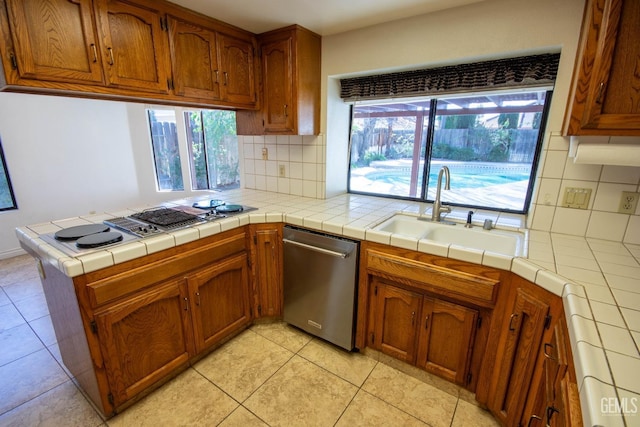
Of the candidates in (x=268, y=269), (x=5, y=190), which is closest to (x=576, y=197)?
(x=268, y=269)

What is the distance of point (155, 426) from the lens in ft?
4.60

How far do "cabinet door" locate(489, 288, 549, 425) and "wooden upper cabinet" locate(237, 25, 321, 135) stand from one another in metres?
1.70

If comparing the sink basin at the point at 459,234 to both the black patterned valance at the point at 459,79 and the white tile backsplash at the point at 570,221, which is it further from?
the black patterned valance at the point at 459,79

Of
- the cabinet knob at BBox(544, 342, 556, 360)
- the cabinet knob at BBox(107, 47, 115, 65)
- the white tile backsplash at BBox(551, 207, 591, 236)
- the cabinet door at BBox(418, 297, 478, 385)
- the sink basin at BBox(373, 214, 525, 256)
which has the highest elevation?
the cabinet knob at BBox(107, 47, 115, 65)

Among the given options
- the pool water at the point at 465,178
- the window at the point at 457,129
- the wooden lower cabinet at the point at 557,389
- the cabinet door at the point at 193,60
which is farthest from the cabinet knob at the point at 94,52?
the wooden lower cabinet at the point at 557,389

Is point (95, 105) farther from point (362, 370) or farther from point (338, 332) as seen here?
point (362, 370)

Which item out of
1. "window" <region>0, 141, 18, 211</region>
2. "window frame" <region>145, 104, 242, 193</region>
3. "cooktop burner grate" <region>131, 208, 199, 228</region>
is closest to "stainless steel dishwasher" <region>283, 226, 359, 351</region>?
"cooktop burner grate" <region>131, 208, 199, 228</region>

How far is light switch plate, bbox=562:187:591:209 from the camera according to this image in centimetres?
152

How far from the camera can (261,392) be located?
160 cm

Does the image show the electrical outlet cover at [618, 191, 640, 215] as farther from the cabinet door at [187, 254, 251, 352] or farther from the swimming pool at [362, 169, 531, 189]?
the cabinet door at [187, 254, 251, 352]

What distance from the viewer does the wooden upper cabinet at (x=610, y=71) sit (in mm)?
1112

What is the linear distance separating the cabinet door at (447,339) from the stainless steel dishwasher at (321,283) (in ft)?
1.41

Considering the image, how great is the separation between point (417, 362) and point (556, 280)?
895 mm

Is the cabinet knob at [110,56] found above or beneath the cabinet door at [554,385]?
above
